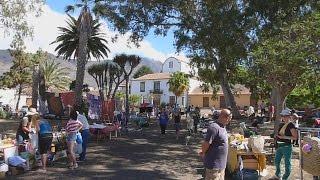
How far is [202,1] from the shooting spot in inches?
768

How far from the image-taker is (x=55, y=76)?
7331 centimetres

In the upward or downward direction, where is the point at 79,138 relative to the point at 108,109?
downward

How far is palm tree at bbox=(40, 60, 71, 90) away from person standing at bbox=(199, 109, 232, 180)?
209ft

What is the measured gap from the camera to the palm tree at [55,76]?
231ft

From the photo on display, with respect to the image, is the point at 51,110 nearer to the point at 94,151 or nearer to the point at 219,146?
the point at 94,151

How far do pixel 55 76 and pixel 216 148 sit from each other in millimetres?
67949

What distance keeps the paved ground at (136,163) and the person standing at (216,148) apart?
14.0 ft

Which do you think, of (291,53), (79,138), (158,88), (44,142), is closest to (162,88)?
(158,88)

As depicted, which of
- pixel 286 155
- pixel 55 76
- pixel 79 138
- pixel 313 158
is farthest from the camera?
pixel 55 76

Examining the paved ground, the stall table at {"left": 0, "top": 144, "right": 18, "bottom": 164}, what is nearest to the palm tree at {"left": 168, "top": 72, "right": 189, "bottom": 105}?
the paved ground

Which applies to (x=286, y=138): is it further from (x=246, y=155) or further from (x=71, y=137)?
(x=71, y=137)

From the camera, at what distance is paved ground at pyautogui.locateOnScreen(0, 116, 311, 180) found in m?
11.8

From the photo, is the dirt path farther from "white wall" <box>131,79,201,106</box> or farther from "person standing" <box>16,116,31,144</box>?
"white wall" <box>131,79,201,106</box>

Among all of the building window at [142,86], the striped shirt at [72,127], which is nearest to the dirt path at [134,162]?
the striped shirt at [72,127]
